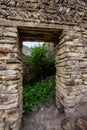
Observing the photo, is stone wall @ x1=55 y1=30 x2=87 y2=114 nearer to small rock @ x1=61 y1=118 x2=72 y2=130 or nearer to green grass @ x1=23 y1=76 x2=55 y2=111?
small rock @ x1=61 y1=118 x2=72 y2=130

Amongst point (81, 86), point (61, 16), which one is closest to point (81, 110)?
point (81, 86)

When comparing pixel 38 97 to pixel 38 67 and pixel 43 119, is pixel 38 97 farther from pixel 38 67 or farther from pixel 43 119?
pixel 38 67

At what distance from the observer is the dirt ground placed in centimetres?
262

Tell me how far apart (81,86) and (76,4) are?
1.65 meters

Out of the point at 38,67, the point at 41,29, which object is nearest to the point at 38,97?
the point at 38,67

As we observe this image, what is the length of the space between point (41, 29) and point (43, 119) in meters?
2.00

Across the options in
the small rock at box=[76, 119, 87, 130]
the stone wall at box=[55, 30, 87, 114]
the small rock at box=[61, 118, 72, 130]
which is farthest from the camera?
the stone wall at box=[55, 30, 87, 114]

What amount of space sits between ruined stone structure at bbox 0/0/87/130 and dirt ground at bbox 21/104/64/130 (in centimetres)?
35

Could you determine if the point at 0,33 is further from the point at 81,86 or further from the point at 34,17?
the point at 81,86

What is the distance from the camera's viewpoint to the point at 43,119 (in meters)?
2.88

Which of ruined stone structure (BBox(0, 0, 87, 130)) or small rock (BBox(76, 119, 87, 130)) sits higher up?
ruined stone structure (BBox(0, 0, 87, 130))

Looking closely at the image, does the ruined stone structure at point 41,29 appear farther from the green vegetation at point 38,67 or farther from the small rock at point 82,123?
the green vegetation at point 38,67

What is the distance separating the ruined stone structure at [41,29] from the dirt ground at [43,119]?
0.35 meters

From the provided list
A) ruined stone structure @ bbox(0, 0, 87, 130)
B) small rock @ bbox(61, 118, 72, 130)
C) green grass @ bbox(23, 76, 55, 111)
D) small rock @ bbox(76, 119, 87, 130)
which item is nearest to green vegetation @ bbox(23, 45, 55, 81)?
green grass @ bbox(23, 76, 55, 111)
